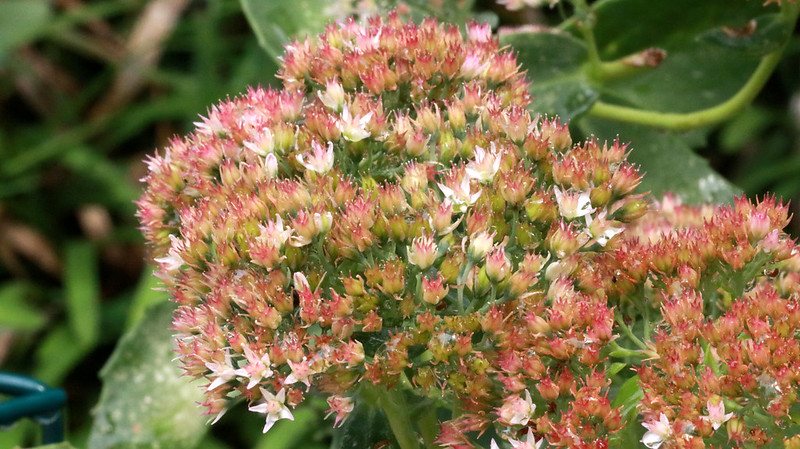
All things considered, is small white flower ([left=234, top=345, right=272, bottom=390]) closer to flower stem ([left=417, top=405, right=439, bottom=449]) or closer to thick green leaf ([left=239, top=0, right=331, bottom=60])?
flower stem ([left=417, top=405, right=439, bottom=449])

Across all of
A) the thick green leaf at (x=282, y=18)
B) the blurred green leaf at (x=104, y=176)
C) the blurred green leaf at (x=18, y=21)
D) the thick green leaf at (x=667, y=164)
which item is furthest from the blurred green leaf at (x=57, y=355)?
the thick green leaf at (x=667, y=164)

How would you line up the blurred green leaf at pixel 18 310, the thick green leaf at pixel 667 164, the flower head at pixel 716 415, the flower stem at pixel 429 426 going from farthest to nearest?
the blurred green leaf at pixel 18 310 < the thick green leaf at pixel 667 164 < the flower stem at pixel 429 426 < the flower head at pixel 716 415

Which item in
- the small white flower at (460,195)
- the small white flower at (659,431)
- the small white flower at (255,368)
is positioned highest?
the small white flower at (460,195)

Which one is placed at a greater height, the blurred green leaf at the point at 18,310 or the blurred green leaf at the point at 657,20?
the blurred green leaf at the point at 657,20

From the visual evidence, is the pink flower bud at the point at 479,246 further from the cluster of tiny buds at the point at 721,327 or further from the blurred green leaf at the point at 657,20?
the blurred green leaf at the point at 657,20

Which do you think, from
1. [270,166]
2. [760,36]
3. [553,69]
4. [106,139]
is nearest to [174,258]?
[270,166]

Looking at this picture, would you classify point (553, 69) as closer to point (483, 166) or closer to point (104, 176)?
point (483, 166)

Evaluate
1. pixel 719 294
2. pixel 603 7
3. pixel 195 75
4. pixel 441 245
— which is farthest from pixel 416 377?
pixel 195 75

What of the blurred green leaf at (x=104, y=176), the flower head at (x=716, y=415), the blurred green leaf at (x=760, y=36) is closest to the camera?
the flower head at (x=716, y=415)
